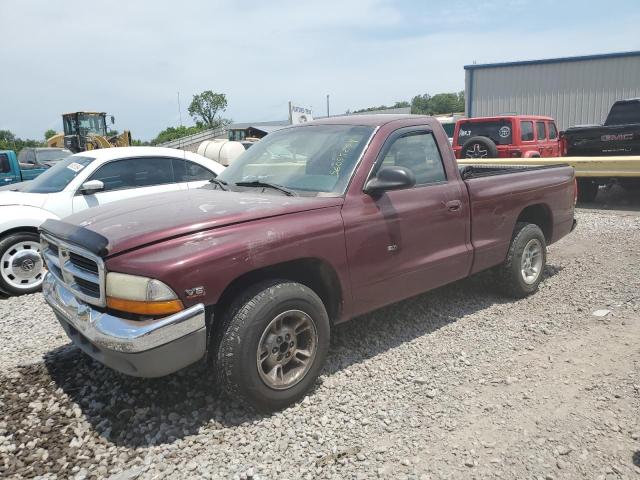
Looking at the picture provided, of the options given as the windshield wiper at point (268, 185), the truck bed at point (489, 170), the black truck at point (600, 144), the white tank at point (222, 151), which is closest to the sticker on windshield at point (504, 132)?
the black truck at point (600, 144)

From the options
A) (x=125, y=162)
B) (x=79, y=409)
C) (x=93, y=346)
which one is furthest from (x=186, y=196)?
(x=125, y=162)

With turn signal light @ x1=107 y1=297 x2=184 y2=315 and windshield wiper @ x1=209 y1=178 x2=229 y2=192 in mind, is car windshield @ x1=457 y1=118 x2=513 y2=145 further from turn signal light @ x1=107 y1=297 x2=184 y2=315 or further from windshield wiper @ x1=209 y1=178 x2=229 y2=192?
turn signal light @ x1=107 y1=297 x2=184 y2=315

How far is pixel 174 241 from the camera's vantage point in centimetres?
278

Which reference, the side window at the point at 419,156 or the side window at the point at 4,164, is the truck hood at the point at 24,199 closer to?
the side window at the point at 419,156

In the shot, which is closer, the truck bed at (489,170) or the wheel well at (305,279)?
the wheel well at (305,279)

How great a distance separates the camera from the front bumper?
2639 mm

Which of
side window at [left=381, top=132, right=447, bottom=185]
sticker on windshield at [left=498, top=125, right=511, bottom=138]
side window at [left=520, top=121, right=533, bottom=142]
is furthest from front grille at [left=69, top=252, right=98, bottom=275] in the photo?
side window at [left=520, top=121, right=533, bottom=142]

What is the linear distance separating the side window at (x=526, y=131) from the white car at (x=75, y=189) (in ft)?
26.0

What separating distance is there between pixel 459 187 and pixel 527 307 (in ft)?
5.05

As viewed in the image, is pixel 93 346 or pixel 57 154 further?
pixel 57 154

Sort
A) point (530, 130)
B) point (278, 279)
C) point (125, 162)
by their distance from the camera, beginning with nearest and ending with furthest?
point (278, 279) → point (125, 162) → point (530, 130)

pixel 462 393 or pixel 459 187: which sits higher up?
pixel 459 187

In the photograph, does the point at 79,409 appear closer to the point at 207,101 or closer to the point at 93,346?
the point at 93,346

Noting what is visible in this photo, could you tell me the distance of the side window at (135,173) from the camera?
6.43 meters
